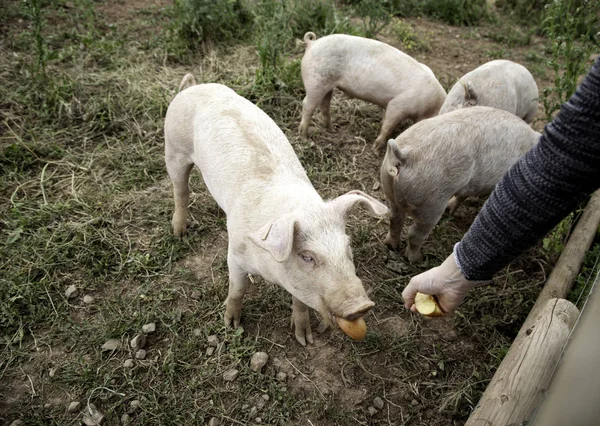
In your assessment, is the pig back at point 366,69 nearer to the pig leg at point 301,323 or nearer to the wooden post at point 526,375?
the pig leg at point 301,323

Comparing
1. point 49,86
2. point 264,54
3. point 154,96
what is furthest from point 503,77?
point 49,86

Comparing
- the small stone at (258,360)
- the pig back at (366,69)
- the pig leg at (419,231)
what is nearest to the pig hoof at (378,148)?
the pig back at (366,69)

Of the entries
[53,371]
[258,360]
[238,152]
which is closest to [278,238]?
[238,152]

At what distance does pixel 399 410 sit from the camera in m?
2.76

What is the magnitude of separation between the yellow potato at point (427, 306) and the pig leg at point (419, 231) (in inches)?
49.5

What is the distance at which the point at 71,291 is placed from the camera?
10.6 feet

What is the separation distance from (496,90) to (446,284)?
10.4ft

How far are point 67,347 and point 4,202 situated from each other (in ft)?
5.86

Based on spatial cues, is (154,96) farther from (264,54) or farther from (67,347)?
(67,347)

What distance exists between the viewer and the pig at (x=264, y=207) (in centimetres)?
209

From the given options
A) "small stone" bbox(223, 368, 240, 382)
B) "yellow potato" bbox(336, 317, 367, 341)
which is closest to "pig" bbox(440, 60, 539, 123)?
"yellow potato" bbox(336, 317, 367, 341)

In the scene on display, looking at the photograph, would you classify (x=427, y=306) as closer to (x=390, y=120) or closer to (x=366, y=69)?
(x=390, y=120)

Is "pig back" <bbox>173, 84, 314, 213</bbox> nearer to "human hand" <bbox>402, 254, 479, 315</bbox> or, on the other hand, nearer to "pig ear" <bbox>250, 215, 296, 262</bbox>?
"pig ear" <bbox>250, 215, 296, 262</bbox>

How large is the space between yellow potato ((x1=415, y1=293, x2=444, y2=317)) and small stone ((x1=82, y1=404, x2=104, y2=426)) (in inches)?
81.6
